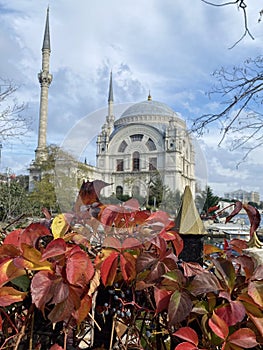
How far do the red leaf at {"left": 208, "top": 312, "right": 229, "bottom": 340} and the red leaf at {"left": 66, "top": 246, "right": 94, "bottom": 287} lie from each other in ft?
0.75

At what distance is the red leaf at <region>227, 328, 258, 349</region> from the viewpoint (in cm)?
58

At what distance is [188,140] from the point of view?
114cm

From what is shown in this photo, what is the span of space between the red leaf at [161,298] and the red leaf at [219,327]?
83mm

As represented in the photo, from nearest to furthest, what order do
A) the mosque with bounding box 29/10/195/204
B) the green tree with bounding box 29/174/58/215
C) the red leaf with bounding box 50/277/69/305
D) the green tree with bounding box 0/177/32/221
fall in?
the red leaf with bounding box 50/277/69/305 → the mosque with bounding box 29/10/195/204 → the green tree with bounding box 29/174/58/215 → the green tree with bounding box 0/177/32/221

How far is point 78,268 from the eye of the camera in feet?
1.97

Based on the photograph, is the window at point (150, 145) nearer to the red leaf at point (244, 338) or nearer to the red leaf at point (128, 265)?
the red leaf at point (128, 265)

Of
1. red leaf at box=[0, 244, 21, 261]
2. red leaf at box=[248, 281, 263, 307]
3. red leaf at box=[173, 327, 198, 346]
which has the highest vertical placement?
red leaf at box=[0, 244, 21, 261]

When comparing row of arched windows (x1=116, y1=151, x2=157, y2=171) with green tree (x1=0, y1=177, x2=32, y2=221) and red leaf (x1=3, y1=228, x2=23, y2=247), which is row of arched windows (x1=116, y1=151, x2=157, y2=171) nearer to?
red leaf (x1=3, y1=228, x2=23, y2=247)

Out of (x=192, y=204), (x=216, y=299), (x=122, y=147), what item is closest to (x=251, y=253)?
(x=192, y=204)

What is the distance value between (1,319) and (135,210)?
13.5 inches

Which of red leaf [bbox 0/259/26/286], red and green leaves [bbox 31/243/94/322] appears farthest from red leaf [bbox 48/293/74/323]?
red leaf [bbox 0/259/26/286]

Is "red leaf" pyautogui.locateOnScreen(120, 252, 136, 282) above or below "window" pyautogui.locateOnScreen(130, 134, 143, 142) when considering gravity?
below

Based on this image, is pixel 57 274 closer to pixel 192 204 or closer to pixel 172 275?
pixel 172 275

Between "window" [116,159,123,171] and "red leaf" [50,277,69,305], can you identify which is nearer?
"red leaf" [50,277,69,305]
